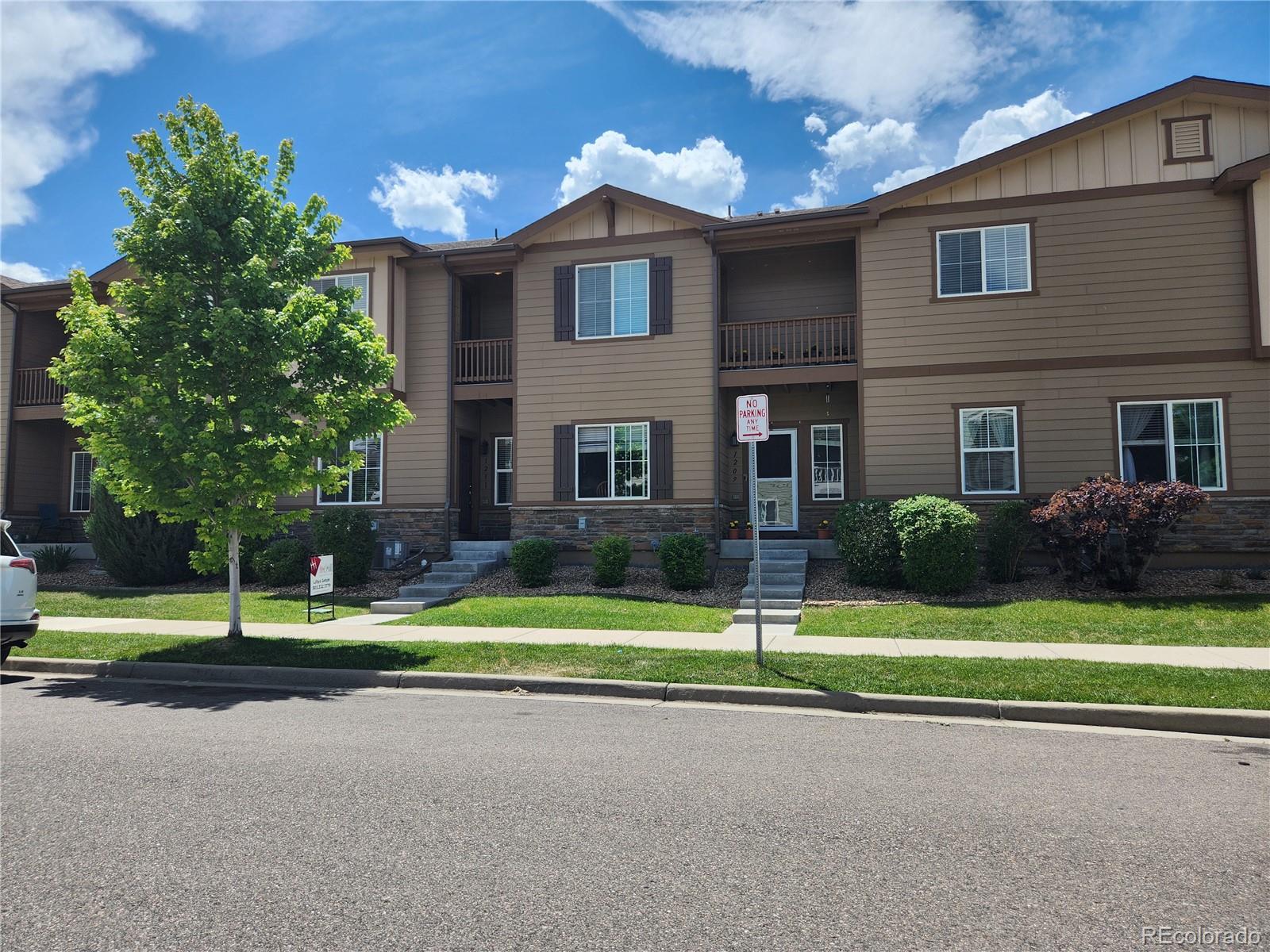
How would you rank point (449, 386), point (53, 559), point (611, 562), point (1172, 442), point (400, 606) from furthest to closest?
point (53, 559), point (449, 386), point (611, 562), point (1172, 442), point (400, 606)

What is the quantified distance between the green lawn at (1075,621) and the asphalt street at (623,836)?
4.22 metres

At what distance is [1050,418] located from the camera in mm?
15531

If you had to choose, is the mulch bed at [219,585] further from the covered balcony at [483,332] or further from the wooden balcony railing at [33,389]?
the wooden balcony railing at [33,389]

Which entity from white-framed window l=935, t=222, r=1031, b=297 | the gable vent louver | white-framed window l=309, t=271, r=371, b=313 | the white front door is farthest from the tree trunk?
the gable vent louver

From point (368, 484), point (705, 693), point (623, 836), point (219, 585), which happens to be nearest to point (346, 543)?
point (368, 484)

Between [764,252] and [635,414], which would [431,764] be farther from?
[764,252]

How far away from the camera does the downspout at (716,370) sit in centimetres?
1700

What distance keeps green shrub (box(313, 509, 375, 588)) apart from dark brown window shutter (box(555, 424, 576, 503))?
3931 millimetres

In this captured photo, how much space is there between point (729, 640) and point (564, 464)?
7639mm

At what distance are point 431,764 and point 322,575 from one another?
9091 millimetres

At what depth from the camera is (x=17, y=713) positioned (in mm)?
7570

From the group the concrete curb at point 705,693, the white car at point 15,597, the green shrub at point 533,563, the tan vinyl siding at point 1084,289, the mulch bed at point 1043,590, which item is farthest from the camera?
the green shrub at point 533,563

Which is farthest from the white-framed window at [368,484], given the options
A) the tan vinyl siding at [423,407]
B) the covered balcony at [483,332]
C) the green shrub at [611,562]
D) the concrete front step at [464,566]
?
the green shrub at [611,562]

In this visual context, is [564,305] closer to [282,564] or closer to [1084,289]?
[282,564]
